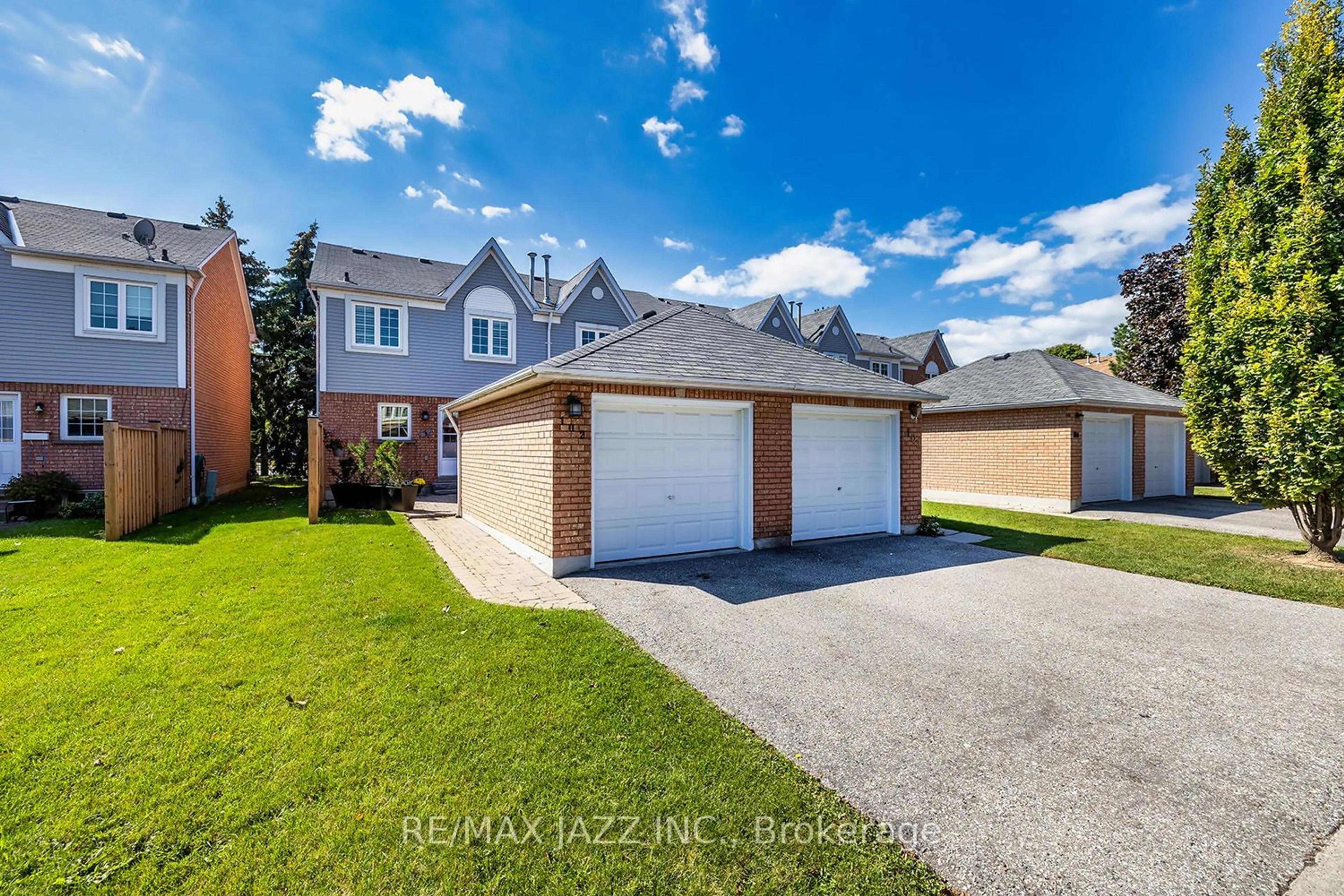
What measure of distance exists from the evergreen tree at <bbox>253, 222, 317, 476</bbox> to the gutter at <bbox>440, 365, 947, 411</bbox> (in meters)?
18.9

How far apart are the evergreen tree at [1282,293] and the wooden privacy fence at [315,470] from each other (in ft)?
52.4

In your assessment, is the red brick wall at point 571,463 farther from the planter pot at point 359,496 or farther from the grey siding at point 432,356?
the grey siding at point 432,356

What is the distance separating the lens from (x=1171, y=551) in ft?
28.3

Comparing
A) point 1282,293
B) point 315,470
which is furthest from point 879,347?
point 315,470

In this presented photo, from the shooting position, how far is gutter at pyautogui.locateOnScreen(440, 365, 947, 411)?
6.62 metres

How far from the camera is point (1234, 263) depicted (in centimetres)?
781

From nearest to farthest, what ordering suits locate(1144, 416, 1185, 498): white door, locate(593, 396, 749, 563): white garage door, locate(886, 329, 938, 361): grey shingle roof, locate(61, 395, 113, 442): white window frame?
locate(593, 396, 749, 563): white garage door, locate(61, 395, 113, 442): white window frame, locate(1144, 416, 1185, 498): white door, locate(886, 329, 938, 361): grey shingle roof

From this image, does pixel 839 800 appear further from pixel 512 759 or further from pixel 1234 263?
pixel 1234 263

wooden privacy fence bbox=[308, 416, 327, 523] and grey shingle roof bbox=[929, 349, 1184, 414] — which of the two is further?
grey shingle roof bbox=[929, 349, 1184, 414]

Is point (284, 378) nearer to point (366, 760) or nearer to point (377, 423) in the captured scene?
point (377, 423)

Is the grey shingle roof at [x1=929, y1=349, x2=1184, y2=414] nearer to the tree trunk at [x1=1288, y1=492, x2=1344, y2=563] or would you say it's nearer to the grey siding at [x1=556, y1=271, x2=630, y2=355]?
the tree trunk at [x1=1288, y1=492, x2=1344, y2=563]

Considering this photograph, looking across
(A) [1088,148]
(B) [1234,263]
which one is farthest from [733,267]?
(B) [1234,263]

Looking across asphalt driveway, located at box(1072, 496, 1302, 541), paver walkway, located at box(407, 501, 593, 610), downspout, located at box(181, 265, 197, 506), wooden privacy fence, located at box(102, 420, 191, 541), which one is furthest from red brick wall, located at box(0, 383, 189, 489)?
asphalt driveway, located at box(1072, 496, 1302, 541)

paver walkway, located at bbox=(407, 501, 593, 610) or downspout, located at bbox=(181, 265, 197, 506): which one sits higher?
downspout, located at bbox=(181, 265, 197, 506)
